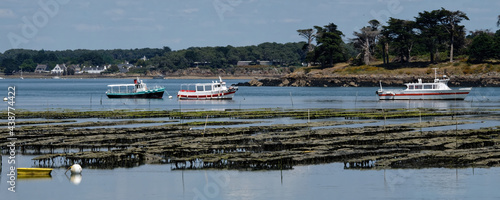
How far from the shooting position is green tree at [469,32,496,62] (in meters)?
153

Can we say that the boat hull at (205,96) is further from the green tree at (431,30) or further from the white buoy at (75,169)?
the white buoy at (75,169)

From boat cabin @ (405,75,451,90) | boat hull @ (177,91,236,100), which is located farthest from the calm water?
boat hull @ (177,91,236,100)

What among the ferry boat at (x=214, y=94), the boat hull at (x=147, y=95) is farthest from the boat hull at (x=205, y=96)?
the boat hull at (x=147, y=95)

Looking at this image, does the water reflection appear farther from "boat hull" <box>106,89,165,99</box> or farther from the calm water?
"boat hull" <box>106,89,165,99</box>

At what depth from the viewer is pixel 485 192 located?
2870cm

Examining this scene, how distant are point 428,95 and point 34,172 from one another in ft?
258

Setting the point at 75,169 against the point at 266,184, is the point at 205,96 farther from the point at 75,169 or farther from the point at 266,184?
the point at 266,184

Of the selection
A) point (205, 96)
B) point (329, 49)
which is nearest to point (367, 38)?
point (329, 49)

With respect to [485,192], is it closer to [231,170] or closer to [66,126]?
[231,170]

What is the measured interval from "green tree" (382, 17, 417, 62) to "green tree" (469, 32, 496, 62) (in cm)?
1390

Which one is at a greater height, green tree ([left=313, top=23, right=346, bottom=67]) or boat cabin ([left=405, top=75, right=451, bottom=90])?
green tree ([left=313, top=23, right=346, bottom=67])

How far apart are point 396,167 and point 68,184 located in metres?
15.7

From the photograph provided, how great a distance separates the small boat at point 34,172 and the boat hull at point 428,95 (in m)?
77.8

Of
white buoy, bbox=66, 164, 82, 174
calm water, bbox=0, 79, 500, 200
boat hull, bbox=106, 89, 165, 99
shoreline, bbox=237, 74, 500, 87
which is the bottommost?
calm water, bbox=0, 79, 500, 200
